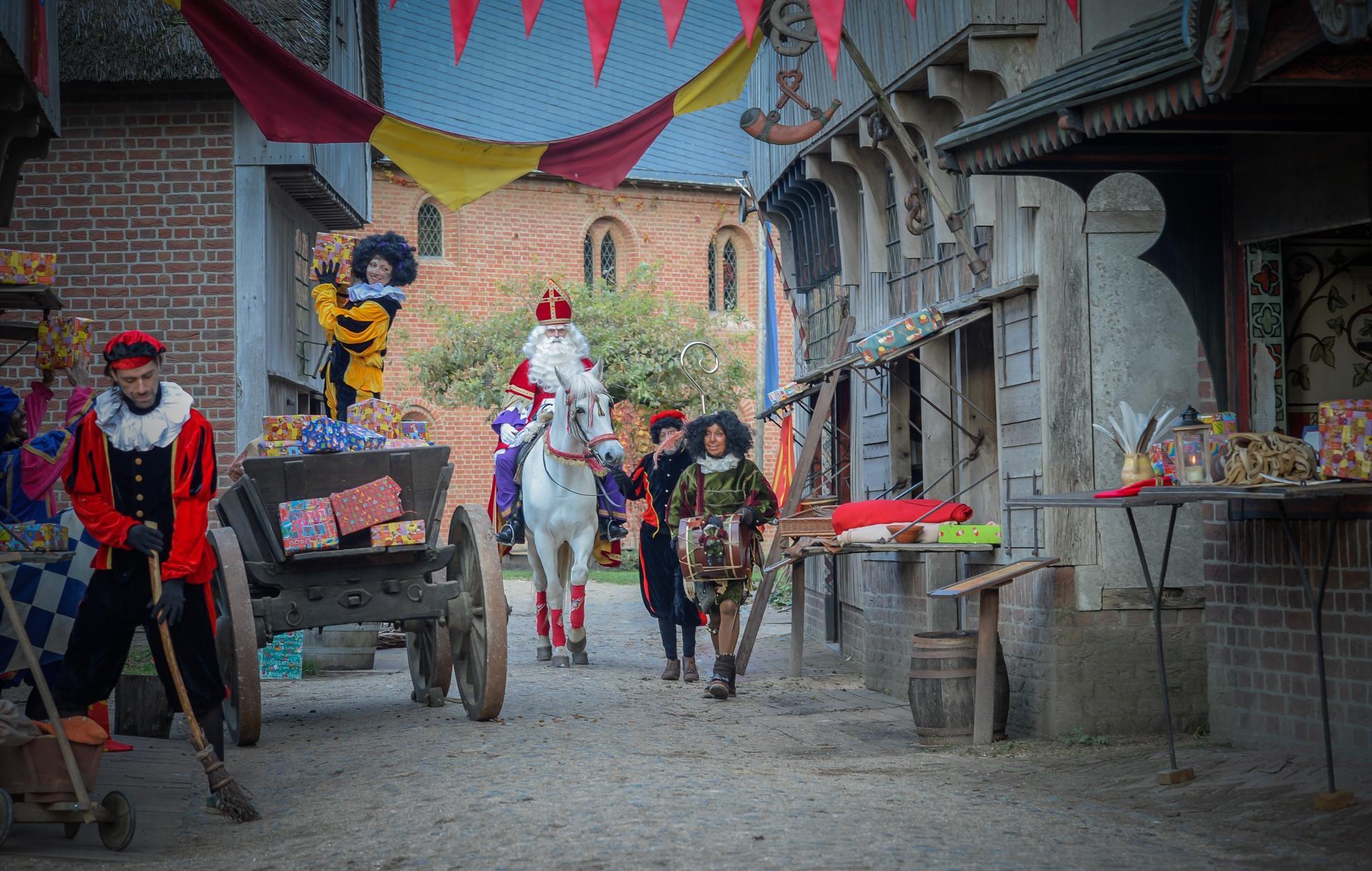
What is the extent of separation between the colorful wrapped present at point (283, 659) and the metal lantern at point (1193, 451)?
7.54 metres

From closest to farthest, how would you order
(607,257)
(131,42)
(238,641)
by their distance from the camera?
(238,641) → (131,42) → (607,257)

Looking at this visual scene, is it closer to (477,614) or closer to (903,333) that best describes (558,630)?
(477,614)

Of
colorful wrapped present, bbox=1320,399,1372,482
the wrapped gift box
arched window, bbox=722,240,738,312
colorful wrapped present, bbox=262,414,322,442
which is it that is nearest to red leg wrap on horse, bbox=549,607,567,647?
the wrapped gift box

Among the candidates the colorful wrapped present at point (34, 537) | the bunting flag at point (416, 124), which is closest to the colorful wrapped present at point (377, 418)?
the bunting flag at point (416, 124)

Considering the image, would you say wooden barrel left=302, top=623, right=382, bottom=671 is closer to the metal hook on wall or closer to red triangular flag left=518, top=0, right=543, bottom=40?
the metal hook on wall

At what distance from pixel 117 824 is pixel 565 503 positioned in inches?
281

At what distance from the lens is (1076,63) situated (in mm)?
7199

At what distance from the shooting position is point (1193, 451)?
255 inches

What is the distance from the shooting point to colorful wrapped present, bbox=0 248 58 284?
699cm

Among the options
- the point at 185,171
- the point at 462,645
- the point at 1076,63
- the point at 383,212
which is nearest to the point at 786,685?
the point at 462,645

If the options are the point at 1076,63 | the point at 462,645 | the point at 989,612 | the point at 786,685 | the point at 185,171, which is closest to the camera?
the point at 1076,63

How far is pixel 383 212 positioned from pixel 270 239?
1958 centimetres

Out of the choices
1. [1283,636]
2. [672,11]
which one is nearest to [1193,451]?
[1283,636]

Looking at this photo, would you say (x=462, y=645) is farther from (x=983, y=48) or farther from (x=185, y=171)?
(x=185, y=171)
